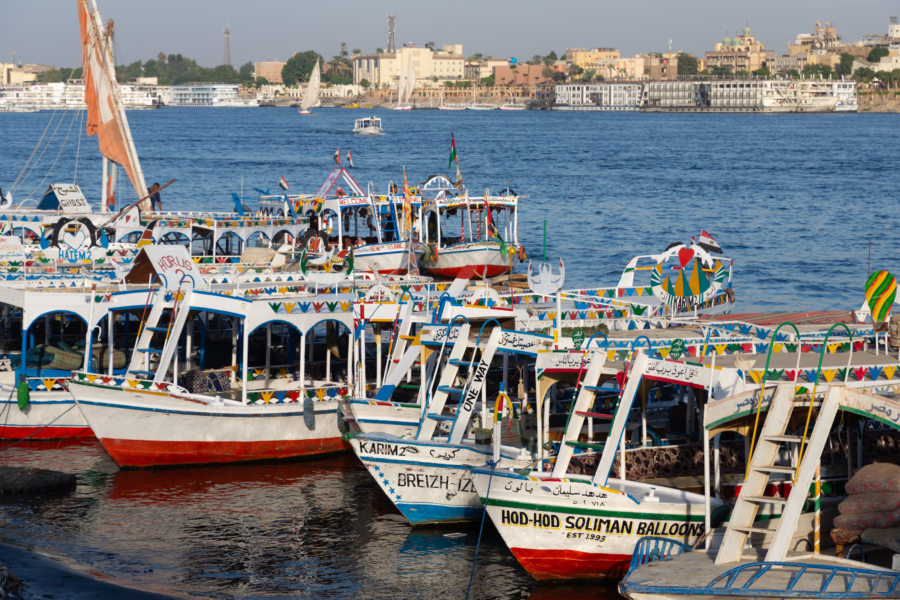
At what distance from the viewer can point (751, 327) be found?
23.0 metres

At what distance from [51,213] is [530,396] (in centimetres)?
2623

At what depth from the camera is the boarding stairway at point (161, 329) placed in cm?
2455

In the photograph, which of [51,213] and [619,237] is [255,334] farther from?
[619,237]

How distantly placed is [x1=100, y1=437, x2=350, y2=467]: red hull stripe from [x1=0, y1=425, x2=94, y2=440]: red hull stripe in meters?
2.78

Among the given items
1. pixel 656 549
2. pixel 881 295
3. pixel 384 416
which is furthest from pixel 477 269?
pixel 656 549

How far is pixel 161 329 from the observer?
82.1ft

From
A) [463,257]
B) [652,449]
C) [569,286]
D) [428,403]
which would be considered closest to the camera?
[652,449]

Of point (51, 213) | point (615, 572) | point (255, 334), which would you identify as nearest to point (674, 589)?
point (615, 572)

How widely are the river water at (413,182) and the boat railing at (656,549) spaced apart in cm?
118

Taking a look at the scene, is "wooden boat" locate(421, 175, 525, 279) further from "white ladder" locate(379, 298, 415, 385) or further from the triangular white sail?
"white ladder" locate(379, 298, 415, 385)

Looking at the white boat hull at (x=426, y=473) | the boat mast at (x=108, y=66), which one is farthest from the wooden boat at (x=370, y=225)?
the white boat hull at (x=426, y=473)

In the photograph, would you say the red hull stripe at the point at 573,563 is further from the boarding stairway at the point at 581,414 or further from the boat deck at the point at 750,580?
the boat deck at the point at 750,580

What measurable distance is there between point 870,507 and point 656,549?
9.49ft

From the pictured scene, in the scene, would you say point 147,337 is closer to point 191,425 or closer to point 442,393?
point 191,425
